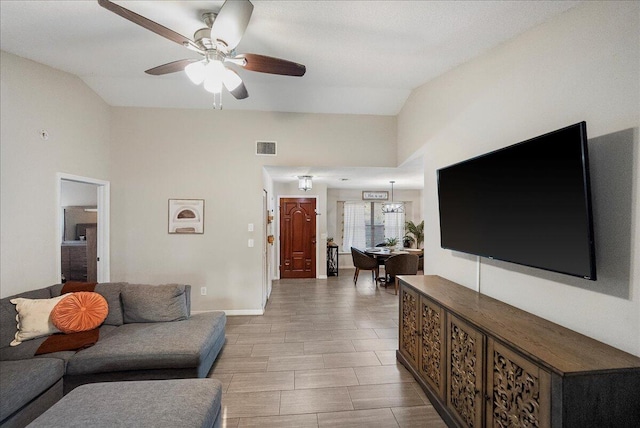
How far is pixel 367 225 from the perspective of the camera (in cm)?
825

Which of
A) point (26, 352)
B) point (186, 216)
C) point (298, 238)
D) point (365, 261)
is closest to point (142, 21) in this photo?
point (26, 352)

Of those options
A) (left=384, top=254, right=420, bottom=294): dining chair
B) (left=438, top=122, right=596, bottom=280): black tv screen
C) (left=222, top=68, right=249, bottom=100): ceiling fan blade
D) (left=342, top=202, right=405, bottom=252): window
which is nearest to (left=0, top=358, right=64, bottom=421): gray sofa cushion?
(left=222, top=68, right=249, bottom=100): ceiling fan blade

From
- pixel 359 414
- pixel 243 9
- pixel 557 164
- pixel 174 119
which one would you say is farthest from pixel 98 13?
pixel 359 414

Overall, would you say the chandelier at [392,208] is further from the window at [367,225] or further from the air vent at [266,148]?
the air vent at [266,148]

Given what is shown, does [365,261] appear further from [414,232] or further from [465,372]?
[465,372]

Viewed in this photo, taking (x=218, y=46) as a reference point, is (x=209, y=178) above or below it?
below

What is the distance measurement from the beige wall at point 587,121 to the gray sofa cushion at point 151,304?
9.30 ft

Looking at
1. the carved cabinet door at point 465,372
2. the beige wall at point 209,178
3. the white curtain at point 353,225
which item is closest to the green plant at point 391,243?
the white curtain at point 353,225

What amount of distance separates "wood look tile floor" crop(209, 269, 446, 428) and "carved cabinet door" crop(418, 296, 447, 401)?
7.6 inches

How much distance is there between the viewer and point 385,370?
263 cm

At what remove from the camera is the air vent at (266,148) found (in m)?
4.09

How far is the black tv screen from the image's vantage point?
4.45ft

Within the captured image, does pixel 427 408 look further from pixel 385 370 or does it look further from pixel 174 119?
pixel 174 119

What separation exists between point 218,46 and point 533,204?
224 centimetres
